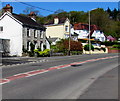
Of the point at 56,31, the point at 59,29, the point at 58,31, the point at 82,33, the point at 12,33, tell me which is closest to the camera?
the point at 12,33

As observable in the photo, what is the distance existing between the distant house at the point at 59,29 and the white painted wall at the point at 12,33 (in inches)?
873

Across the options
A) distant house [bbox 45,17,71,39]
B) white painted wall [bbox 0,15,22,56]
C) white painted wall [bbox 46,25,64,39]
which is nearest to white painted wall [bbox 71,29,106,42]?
white painted wall [bbox 46,25,64,39]

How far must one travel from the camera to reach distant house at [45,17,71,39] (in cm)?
5984

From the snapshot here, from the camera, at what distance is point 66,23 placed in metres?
60.1

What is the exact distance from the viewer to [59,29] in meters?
60.6

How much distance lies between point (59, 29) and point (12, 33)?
75.6 ft

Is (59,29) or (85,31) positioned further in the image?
(85,31)

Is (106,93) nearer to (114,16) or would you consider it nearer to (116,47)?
(116,47)

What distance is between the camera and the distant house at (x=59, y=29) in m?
59.8

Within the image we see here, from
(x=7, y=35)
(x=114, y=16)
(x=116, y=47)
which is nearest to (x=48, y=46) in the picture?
(x=7, y=35)

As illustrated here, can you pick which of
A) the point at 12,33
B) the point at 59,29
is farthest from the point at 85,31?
the point at 12,33

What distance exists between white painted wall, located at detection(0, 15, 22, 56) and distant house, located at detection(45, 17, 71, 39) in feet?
72.8

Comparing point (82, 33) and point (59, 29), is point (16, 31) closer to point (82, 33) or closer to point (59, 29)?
point (59, 29)

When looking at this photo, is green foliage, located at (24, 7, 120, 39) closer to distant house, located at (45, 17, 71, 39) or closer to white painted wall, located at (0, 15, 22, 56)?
distant house, located at (45, 17, 71, 39)
